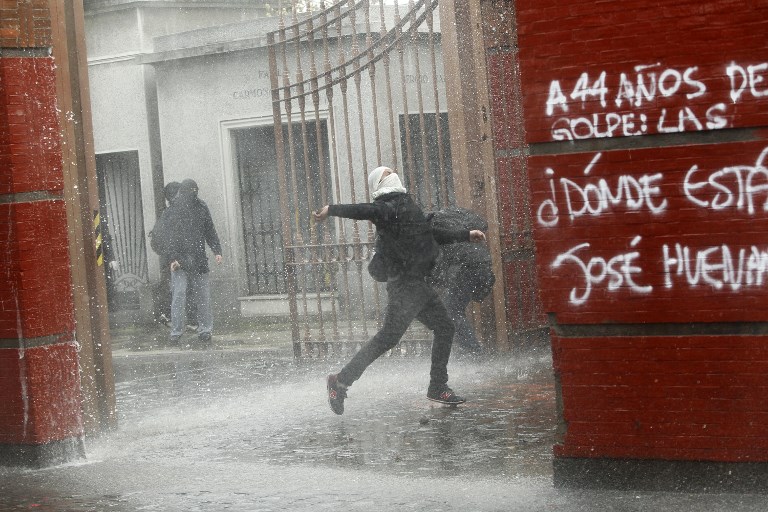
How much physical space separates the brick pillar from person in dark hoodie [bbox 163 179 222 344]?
7.19 m

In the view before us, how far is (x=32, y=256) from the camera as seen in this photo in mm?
7461

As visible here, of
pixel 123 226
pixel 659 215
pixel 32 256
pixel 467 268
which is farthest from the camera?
pixel 123 226

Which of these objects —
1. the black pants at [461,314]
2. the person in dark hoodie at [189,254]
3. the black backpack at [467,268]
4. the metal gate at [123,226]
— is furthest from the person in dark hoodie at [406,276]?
the metal gate at [123,226]

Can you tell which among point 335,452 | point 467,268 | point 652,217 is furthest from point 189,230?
point 652,217

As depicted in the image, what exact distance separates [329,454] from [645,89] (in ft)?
10.1

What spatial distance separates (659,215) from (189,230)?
9986 millimetres

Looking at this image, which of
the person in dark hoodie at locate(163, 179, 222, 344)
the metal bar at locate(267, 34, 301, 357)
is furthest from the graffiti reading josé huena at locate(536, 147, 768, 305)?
the person in dark hoodie at locate(163, 179, 222, 344)

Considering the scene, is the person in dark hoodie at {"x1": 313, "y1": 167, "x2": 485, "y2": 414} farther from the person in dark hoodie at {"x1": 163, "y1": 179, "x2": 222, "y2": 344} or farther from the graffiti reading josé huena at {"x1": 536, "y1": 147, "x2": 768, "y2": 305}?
the person in dark hoodie at {"x1": 163, "y1": 179, "x2": 222, "y2": 344}

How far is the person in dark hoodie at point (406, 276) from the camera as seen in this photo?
8859mm

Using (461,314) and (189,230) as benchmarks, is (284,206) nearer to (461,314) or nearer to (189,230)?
(461,314)

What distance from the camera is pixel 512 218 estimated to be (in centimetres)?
1084

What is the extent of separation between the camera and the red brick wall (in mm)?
5434

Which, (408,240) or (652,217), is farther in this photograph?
(408,240)

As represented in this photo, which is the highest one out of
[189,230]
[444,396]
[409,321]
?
[189,230]
